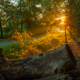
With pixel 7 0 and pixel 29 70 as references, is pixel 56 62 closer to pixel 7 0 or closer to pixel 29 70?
pixel 29 70

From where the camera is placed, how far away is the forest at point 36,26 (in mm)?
7381

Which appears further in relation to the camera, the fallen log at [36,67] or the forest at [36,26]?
the forest at [36,26]

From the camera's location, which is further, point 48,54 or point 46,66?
point 48,54

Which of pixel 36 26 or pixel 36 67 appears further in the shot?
pixel 36 26

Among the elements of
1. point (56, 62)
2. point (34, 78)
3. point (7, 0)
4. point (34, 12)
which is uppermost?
point (34, 12)

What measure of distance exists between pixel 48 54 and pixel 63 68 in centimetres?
70

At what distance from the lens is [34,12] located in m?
19.3

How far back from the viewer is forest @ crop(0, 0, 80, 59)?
7.38 m

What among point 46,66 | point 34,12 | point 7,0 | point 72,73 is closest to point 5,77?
point 46,66

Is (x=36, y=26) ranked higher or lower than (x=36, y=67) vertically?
higher

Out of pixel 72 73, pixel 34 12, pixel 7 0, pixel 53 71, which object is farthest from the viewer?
pixel 34 12

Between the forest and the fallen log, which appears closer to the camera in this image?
the fallen log

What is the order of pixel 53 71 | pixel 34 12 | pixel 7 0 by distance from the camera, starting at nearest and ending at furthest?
pixel 53 71
pixel 7 0
pixel 34 12

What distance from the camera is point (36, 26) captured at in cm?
2055
